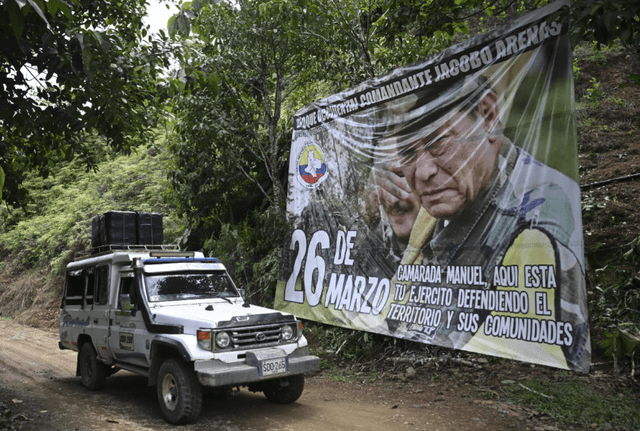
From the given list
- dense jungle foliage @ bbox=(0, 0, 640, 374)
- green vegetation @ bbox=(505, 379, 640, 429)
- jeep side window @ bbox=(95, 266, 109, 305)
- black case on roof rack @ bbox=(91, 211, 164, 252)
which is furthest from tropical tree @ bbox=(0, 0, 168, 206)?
green vegetation @ bbox=(505, 379, 640, 429)

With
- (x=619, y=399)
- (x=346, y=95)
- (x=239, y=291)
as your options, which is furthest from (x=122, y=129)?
(x=619, y=399)

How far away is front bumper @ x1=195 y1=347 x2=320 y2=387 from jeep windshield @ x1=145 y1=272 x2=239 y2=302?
1.56 metres

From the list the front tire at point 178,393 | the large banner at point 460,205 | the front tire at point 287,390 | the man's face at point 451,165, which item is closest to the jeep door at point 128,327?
the front tire at point 178,393

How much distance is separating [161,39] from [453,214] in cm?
543

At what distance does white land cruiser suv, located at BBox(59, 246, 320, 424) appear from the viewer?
5.70 meters

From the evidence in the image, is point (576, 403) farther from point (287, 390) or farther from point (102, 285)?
point (102, 285)

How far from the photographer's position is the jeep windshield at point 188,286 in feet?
22.5

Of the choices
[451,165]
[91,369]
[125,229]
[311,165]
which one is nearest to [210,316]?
[91,369]

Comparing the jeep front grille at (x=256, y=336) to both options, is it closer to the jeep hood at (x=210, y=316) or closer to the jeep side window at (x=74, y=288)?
the jeep hood at (x=210, y=316)

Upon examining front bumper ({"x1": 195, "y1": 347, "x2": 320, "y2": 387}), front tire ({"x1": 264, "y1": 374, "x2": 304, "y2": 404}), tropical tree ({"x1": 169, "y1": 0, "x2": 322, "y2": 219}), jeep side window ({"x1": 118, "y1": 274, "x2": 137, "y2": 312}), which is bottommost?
front tire ({"x1": 264, "y1": 374, "x2": 304, "y2": 404})

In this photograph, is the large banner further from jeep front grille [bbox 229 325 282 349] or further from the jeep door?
the jeep door

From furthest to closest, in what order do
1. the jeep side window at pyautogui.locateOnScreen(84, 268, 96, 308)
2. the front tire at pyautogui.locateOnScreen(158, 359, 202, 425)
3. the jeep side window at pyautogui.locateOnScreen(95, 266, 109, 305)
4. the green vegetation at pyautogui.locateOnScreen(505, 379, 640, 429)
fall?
the jeep side window at pyautogui.locateOnScreen(84, 268, 96, 308) → the jeep side window at pyautogui.locateOnScreen(95, 266, 109, 305) → the front tire at pyautogui.locateOnScreen(158, 359, 202, 425) → the green vegetation at pyautogui.locateOnScreen(505, 379, 640, 429)

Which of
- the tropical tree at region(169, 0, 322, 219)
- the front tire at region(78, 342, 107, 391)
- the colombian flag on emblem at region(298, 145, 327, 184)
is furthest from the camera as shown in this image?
the tropical tree at region(169, 0, 322, 219)

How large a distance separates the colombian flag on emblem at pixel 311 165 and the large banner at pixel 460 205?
0.04 metres
